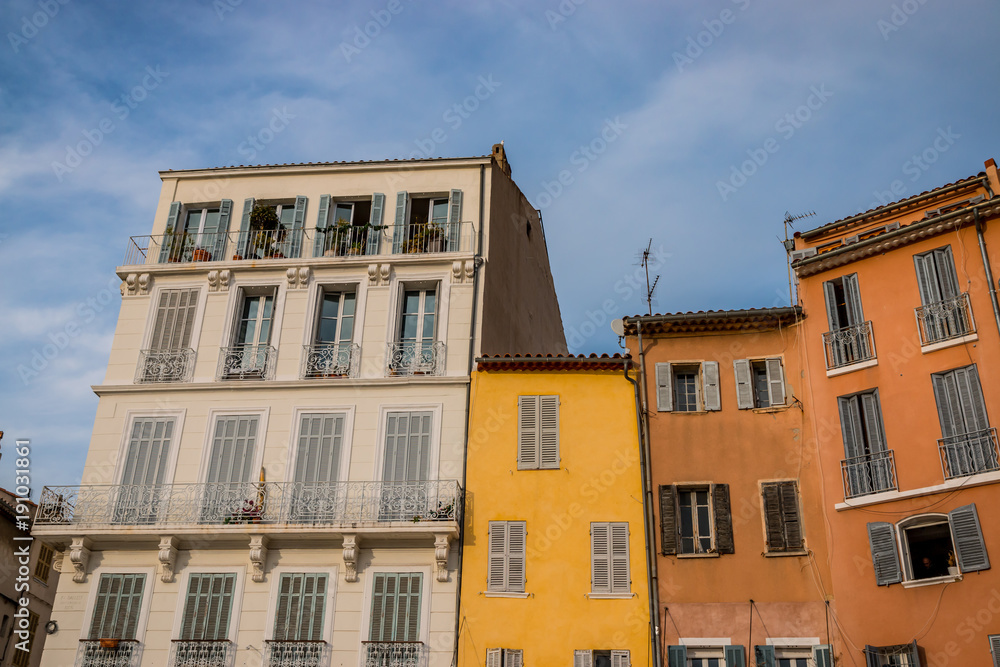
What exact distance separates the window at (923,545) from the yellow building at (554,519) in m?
5.06

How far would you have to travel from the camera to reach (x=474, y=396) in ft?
82.0

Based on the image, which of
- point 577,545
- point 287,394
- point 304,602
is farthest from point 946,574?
point 287,394

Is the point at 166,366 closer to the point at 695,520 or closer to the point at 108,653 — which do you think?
the point at 108,653

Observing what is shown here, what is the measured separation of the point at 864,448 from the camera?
885 inches

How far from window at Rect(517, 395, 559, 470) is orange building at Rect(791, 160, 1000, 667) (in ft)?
19.9

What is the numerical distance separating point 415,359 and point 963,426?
12.9 metres

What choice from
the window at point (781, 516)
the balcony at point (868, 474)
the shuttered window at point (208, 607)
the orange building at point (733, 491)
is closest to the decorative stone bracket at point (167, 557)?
the shuttered window at point (208, 607)

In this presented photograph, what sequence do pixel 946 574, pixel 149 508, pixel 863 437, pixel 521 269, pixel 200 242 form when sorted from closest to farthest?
pixel 946 574 → pixel 863 437 → pixel 149 508 → pixel 200 242 → pixel 521 269

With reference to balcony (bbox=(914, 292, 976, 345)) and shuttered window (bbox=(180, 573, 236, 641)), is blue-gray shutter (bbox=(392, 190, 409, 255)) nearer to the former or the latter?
shuttered window (bbox=(180, 573, 236, 641))

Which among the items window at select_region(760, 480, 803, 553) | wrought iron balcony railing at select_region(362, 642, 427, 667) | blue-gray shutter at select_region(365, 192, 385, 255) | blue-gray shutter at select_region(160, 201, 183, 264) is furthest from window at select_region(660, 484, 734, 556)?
blue-gray shutter at select_region(160, 201, 183, 264)

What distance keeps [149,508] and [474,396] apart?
837 cm

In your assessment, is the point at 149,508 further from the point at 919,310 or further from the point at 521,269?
the point at 919,310

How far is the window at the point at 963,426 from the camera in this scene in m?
20.7

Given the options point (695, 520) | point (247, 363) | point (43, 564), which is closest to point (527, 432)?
point (695, 520)
